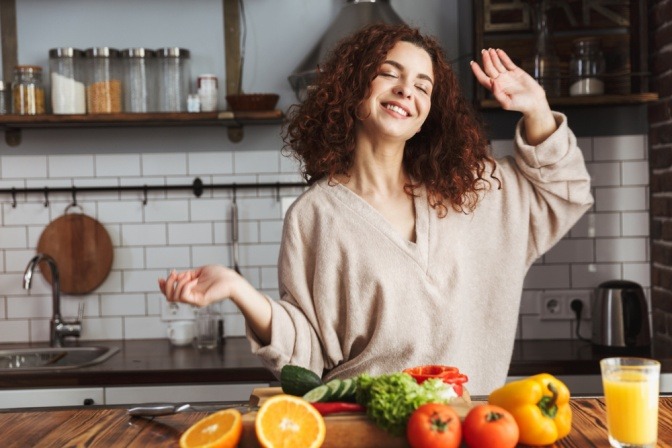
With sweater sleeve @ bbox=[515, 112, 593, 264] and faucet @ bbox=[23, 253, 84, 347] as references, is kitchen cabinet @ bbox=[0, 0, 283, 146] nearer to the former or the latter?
faucet @ bbox=[23, 253, 84, 347]

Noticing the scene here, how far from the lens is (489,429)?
1.33m

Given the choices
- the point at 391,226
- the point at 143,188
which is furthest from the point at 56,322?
the point at 391,226

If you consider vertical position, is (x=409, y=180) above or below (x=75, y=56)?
below

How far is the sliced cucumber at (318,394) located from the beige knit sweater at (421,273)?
1.44ft

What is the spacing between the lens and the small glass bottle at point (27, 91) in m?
3.26

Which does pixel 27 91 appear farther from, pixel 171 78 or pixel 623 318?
pixel 623 318

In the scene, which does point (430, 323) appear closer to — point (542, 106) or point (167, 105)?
point (542, 106)

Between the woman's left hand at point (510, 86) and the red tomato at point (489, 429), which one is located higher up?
the woman's left hand at point (510, 86)

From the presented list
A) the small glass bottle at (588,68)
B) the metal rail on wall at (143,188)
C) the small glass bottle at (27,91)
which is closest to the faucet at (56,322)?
the metal rail on wall at (143,188)

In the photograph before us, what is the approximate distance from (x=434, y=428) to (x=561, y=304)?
2.16 metres

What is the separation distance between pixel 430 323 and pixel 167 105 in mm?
1634

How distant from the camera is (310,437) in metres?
1.36

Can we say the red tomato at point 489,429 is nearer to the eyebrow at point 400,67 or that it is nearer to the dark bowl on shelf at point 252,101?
the eyebrow at point 400,67

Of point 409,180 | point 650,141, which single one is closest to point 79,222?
point 409,180
